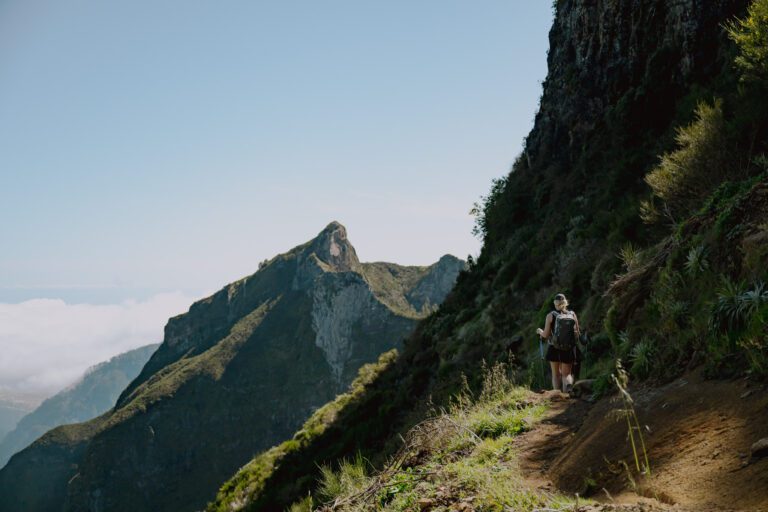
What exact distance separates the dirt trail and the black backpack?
314 centimetres

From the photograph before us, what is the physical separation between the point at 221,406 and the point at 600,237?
501 feet

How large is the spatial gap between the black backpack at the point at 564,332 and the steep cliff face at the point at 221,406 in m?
131

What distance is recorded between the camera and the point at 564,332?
871 centimetres

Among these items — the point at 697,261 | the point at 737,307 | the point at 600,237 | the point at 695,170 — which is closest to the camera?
the point at 737,307

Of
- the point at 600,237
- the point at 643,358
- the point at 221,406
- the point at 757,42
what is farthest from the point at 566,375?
the point at 221,406

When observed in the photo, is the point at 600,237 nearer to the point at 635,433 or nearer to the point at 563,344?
the point at 563,344

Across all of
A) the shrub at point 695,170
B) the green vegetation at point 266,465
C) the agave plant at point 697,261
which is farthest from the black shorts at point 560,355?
the green vegetation at point 266,465

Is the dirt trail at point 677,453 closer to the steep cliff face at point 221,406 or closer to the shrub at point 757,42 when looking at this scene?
the shrub at point 757,42

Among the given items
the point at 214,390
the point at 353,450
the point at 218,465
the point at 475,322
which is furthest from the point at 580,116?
the point at 214,390

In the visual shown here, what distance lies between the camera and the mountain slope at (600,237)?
6168 mm

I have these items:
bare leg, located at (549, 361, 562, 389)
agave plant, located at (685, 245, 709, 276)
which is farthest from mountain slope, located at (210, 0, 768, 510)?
bare leg, located at (549, 361, 562, 389)

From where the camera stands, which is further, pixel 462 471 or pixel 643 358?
pixel 643 358

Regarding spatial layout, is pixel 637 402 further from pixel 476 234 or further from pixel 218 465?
pixel 218 465

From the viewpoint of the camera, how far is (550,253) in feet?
62.5
